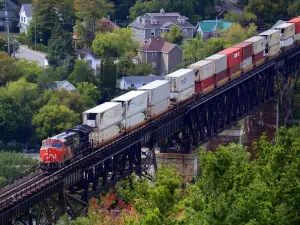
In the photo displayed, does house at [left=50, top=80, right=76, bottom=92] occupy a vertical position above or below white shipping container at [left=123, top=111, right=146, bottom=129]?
below

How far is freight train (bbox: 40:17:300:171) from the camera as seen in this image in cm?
6184

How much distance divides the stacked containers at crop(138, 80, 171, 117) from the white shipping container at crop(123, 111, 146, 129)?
1.29 m

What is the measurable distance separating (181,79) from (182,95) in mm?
1697

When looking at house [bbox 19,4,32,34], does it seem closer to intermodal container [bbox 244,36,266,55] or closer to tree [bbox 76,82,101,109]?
tree [bbox 76,82,101,109]

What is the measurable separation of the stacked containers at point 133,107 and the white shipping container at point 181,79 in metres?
5.70

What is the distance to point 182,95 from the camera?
79000 millimetres

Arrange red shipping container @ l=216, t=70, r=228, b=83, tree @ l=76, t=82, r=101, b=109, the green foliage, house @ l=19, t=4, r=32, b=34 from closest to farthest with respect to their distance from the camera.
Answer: the green foliage → red shipping container @ l=216, t=70, r=228, b=83 → tree @ l=76, t=82, r=101, b=109 → house @ l=19, t=4, r=32, b=34

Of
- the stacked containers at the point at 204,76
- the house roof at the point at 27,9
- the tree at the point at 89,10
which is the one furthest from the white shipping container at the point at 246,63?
the house roof at the point at 27,9

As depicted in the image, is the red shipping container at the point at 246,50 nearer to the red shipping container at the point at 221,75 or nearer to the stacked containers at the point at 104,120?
the red shipping container at the point at 221,75

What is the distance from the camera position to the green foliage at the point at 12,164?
80062 mm

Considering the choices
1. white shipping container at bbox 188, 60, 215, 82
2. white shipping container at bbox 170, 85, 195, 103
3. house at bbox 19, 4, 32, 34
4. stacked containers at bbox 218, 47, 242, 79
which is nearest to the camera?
white shipping container at bbox 170, 85, 195, 103

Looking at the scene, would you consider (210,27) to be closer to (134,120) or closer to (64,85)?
(64,85)

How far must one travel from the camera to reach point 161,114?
74.6 m

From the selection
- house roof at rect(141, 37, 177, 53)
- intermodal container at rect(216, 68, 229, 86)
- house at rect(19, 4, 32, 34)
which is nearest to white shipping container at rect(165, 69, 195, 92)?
intermodal container at rect(216, 68, 229, 86)
